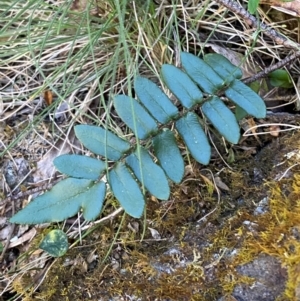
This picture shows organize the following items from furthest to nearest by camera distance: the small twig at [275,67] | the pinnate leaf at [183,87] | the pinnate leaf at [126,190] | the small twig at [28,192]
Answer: the small twig at [28,192] → the small twig at [275,67] → the pinnate leaf at [183,87] → the pinnate leaf at [126,190]

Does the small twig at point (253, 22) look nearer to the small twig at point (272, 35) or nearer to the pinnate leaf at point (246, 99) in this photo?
the small twig at point (272, 35)

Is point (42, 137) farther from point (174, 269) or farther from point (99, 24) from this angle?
point (174, 269)

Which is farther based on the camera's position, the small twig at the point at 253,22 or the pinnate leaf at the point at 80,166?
the small twig at the point at 253,22

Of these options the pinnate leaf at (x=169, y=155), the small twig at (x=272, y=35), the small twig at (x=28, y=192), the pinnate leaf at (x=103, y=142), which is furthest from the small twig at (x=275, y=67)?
the small twig at (x=28, y=192)

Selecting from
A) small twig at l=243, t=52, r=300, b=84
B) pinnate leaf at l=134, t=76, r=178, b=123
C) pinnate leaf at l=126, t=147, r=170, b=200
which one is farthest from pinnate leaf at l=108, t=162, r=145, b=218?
small twig at l=243, t=52, r=300, b=84

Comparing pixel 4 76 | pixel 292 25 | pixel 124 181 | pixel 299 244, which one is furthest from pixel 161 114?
pixel 4 76

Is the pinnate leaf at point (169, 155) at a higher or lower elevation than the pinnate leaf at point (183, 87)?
lower

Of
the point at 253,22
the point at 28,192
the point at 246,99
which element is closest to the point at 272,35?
the point at 253,22
